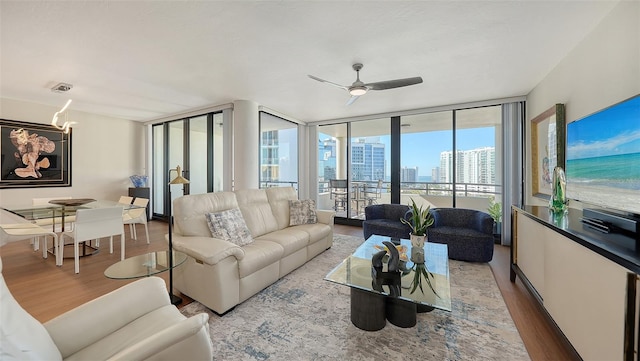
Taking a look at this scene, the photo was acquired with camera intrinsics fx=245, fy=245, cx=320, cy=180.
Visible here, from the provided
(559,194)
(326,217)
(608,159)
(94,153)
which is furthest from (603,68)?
(94,153)

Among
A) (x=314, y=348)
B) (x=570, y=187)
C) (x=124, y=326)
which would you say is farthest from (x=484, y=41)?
(x=124, y=326)

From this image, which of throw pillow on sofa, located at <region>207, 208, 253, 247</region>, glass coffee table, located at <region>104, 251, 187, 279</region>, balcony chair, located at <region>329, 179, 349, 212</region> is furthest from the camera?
balcony chair, located at <region>329, 179, 349, 212</region>

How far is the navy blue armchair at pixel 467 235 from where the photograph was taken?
10.9 ft

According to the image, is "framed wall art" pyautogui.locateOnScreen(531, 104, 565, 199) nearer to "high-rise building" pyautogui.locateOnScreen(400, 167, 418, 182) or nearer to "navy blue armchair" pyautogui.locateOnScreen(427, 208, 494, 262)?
"navy blue armchair" pyautogui.locateOnScreen(427, 208, 494, 262)

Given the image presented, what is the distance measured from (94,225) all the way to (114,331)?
260 cm

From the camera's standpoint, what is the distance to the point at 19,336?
0.82 metres

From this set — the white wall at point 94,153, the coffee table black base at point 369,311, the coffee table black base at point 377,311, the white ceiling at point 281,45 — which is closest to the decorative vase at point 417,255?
the coffee table black base at point 377,311

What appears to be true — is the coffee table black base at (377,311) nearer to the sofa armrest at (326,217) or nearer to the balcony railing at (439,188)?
the sofa armrest at (326,217)

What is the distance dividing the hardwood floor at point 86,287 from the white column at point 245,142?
1.69m

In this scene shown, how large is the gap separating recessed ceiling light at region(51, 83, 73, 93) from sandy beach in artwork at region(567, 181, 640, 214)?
6.14 metres

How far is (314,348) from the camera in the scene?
174cm

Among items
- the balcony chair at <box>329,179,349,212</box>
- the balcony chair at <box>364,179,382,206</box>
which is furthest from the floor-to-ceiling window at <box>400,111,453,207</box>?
the balcony chair at <box>329,179,349,212</box>

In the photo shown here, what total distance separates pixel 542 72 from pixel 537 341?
3095mm

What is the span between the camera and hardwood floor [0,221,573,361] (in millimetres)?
1876
